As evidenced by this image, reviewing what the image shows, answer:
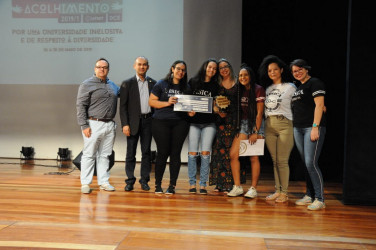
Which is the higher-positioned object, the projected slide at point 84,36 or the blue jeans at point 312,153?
the projected slide at point 84,36

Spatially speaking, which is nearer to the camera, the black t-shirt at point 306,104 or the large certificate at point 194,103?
the black t-shirt at point 306,104

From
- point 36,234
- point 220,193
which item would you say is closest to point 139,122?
point 220,193

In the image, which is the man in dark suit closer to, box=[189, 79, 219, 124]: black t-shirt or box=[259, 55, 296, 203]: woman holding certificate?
box=[189, 79, 219, 124]: black t-shirt

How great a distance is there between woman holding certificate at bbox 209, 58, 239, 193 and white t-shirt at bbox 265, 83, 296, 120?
1.15 feet

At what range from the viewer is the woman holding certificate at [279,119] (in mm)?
3432

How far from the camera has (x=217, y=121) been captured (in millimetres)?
3721

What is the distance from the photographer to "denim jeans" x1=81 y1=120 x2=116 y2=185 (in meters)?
3.87

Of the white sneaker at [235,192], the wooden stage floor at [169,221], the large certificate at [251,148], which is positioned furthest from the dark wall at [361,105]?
the white sneaker at [235,192]

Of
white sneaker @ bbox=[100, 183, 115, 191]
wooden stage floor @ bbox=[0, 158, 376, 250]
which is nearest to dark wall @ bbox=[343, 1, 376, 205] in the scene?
wooden stage floor @ bbox=[0, 158, 376, 250]

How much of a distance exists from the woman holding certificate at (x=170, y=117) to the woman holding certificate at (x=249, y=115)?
1.80 ft

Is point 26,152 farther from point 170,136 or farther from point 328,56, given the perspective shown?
point 328,56

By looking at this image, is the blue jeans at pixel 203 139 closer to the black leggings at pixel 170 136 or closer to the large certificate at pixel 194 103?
the black leggings at pixel 170 136

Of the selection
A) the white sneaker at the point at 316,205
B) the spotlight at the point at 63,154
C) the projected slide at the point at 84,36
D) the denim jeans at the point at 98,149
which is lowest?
the spotlight at the point at 63,154

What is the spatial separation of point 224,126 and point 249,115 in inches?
11.6
